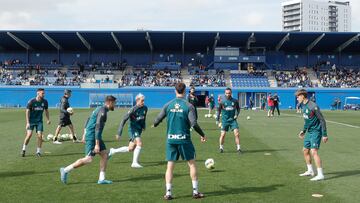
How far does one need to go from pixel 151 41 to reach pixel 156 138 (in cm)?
4852

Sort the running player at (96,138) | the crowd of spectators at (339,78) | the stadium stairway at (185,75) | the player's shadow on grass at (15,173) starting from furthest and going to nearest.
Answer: the stadium stairway at (185,75)
the crowd of spectators at (339,78)
the player's shadow on grass at (15,173)
the running player at (96,138)

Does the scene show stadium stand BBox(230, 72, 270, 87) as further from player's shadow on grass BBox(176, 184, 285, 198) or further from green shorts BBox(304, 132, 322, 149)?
player's shadow on grass BBox(176, 184, 285, 198)

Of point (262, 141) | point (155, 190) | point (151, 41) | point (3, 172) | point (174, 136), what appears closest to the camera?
point (174, 136)

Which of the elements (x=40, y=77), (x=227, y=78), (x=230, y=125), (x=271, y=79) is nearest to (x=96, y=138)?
(x=230, y=125)

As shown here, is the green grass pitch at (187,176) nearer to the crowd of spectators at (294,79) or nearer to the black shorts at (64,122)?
the black shorts at (64,122)

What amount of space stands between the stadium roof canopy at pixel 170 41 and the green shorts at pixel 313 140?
2080 inches

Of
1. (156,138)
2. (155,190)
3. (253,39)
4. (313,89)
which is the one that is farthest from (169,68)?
(155,190)

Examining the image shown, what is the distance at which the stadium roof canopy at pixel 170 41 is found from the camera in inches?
2534

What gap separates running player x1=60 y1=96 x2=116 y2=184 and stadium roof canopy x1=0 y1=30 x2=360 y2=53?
53632 mm

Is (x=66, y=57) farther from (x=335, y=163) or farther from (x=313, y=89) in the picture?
(x=335, y=163)

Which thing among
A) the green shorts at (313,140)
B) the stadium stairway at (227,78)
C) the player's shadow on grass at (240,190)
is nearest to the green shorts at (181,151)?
the player's shadow on grass at (240,190)

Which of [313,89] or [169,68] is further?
[169,68]

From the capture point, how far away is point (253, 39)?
6519 cm

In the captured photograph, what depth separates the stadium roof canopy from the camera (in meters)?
64.4
